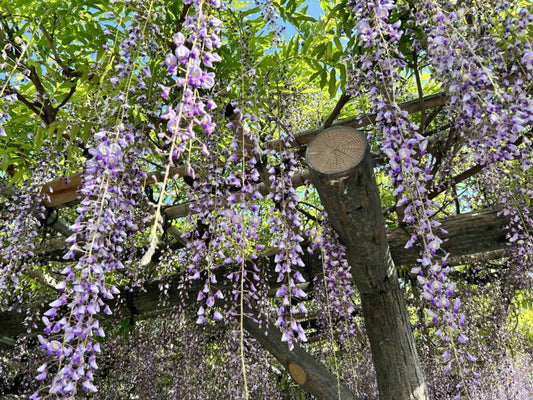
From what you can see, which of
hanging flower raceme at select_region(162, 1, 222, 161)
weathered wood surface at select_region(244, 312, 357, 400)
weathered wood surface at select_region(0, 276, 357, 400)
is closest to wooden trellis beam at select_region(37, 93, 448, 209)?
weathered wood surface at select_region(0, 276, 357, 400)

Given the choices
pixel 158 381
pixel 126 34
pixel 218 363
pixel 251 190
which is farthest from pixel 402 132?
pixel 158 381

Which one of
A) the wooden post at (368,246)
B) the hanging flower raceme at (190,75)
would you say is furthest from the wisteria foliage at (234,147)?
the wooden post at (368,246)

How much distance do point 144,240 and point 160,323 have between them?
1.31m

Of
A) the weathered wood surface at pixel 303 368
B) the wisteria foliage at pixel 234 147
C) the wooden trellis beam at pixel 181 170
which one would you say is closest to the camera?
the wisteria foliage at pixel 234 147

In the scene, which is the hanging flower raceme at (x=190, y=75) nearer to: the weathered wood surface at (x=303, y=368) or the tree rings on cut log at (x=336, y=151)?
the tree rings on cut log at (x=336, y=151)

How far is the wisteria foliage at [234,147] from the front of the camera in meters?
1.51

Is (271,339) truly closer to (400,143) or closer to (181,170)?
(181,170)

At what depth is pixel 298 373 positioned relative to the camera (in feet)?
9.96

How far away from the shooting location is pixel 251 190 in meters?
1.95

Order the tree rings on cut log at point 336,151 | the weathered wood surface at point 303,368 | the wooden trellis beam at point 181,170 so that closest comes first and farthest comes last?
the tree rings on cut log at point 336,151 < the wooden trellis beam at point 181,170 < the weathered wood surface at point 303,368

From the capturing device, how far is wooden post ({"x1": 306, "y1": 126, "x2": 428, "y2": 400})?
179 centimetres

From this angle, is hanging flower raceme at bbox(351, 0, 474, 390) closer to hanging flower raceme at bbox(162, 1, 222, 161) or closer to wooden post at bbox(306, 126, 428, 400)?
wooden post at bbox(306, 126, 428, 400)

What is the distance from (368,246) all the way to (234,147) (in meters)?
0.74

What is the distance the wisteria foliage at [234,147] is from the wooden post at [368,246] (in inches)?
4.9
